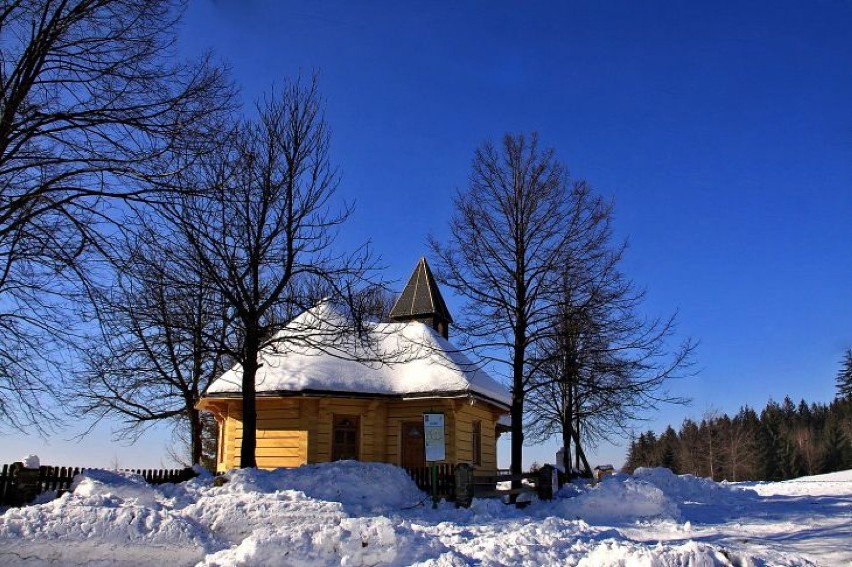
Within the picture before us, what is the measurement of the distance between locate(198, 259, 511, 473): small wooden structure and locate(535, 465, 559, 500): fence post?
2.89 meters

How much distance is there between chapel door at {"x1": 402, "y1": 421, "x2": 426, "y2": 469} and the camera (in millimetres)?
20875

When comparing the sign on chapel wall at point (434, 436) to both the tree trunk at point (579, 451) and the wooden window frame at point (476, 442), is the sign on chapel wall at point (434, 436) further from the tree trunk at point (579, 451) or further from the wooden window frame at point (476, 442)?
the tree trunk at point (579, 451)

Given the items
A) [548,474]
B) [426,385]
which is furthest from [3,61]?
[548,474]

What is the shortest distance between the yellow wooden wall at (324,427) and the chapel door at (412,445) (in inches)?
14.4

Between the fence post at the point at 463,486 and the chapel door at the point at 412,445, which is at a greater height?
the chapel door at the point at 412,445

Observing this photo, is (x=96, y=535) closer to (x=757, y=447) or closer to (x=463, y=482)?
(x=463, y=482)

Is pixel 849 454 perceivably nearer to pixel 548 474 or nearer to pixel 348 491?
pixel 548 474

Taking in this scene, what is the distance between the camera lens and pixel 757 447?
240 feet

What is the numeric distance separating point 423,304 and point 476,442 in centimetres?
701

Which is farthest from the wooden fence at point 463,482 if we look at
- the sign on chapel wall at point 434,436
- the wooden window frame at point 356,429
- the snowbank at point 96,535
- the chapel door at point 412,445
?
the snowbank at point 96,535

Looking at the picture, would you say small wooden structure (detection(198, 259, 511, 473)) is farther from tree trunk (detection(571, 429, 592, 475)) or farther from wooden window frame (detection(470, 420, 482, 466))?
tree trunk (detection(571, 429, 592, 475))

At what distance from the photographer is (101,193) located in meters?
9.52

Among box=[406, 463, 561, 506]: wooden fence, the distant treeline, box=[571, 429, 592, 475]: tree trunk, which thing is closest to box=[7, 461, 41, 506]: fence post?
box=[406, 463, 561, 506]: wooden fence

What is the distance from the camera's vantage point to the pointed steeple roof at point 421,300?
88.7ft
